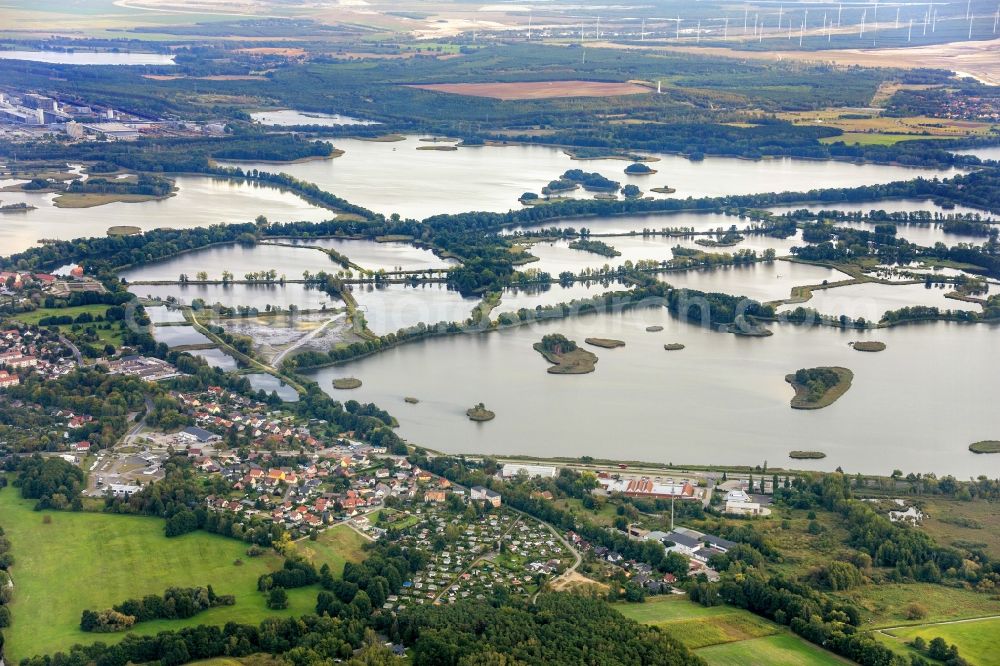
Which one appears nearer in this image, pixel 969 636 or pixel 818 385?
pixel 969 636

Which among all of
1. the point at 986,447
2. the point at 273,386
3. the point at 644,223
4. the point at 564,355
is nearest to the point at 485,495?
the point at 273,386

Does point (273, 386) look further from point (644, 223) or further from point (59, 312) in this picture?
point (644, 223)

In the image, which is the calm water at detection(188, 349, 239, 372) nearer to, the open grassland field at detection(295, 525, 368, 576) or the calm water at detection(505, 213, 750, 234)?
the open grassland field at detection(295, 525, 368, 576)

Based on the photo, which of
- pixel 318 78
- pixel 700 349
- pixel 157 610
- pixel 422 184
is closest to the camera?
pixel 157 610

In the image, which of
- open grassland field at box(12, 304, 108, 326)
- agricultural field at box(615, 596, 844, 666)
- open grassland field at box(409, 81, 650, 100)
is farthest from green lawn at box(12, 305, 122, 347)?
open grassland field at box(409, 81, 650, 100)

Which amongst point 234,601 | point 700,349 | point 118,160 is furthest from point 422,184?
point 234,601

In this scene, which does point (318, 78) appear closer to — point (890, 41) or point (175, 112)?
point (175, 112)
